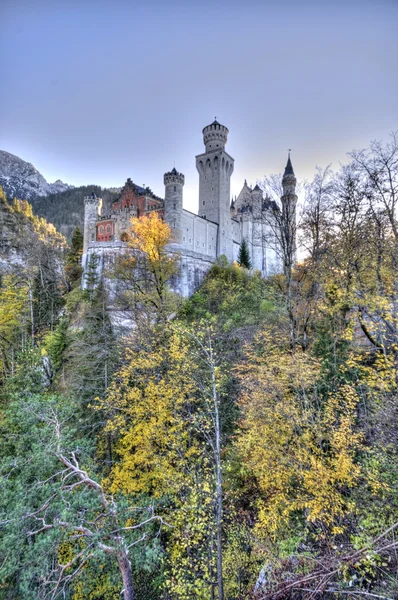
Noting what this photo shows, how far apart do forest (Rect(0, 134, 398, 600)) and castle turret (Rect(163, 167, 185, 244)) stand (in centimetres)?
1676

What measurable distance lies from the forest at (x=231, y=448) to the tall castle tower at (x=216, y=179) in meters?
24.5

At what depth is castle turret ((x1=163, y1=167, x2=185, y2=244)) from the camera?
32.8m

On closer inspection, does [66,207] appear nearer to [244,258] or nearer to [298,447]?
[244,258]

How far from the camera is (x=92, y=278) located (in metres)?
26.6

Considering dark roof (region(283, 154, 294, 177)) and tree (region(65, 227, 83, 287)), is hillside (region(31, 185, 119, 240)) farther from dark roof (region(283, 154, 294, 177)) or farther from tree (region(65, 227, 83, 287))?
dark roof (region(283, 154, 294, 177))

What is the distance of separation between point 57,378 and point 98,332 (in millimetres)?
6612

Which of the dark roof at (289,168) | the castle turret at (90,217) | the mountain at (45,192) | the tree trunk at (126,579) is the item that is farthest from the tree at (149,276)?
the mountain at (45,192)

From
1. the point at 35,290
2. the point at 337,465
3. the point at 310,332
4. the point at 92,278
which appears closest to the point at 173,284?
the point at 92,278

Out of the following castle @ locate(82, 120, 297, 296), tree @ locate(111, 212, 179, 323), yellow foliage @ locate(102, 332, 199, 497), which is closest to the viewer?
yellow foliage @ locate(102, 332, 199, 497)

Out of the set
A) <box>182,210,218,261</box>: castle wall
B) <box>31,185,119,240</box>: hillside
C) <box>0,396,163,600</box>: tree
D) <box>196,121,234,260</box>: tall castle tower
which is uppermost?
<box>31,185,119,240</box>: hillside

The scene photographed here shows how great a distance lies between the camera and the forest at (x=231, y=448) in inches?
269

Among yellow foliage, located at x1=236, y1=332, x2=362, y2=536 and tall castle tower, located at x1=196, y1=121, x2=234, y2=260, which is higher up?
tall castle tower, located at x1=196, y1=121, x2=234, y2=260

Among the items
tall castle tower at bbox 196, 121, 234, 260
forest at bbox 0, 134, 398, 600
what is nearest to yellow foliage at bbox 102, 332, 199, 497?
forest at bbox 0, 134, 398, 600

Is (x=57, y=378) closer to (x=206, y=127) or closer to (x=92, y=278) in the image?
(x=92, y=278)
